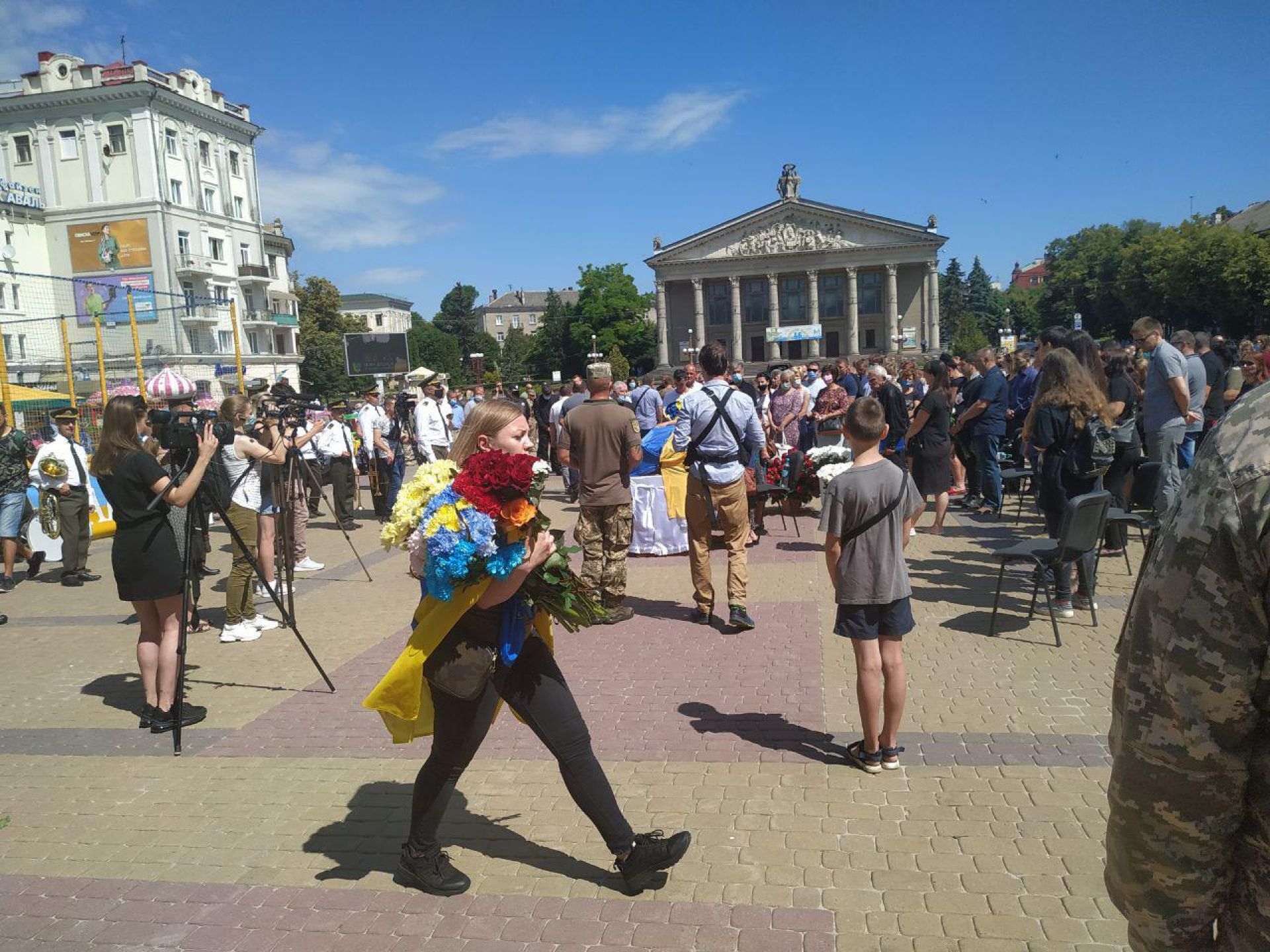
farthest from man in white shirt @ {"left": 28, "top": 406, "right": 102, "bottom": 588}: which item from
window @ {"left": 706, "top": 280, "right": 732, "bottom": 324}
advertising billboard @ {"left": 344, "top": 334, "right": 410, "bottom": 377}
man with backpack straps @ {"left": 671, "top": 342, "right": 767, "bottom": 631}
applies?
window @ {"left": 706, "top": 280, "right": 732, "bottom": 324}

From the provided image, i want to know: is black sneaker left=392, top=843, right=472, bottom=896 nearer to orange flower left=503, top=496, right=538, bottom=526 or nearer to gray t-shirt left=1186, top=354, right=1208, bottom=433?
orange flower left=503, top=496, right=538, bottom=526

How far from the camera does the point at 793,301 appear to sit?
91438 mm

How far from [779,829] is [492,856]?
1.30 m

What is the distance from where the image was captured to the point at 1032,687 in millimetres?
5496

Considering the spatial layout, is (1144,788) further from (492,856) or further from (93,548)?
(93,548)

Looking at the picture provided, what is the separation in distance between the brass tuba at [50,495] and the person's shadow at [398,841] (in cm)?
806

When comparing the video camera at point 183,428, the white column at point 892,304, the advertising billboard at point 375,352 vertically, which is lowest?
the video camera at point 183,428

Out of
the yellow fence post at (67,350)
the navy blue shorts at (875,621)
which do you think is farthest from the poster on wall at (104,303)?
the navy blue shorts at (875,621)

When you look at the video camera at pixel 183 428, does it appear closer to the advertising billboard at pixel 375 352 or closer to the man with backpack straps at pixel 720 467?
the man with backpack straps at pixel 720 467

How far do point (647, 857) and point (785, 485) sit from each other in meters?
8.50

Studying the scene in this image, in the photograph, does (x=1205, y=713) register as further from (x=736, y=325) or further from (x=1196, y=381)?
(x=736, y=325)

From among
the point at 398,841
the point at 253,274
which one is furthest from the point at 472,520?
the point at 253,274

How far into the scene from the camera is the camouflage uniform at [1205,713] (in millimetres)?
1419

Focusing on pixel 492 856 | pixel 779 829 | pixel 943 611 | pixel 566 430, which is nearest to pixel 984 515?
pixel 943 611
